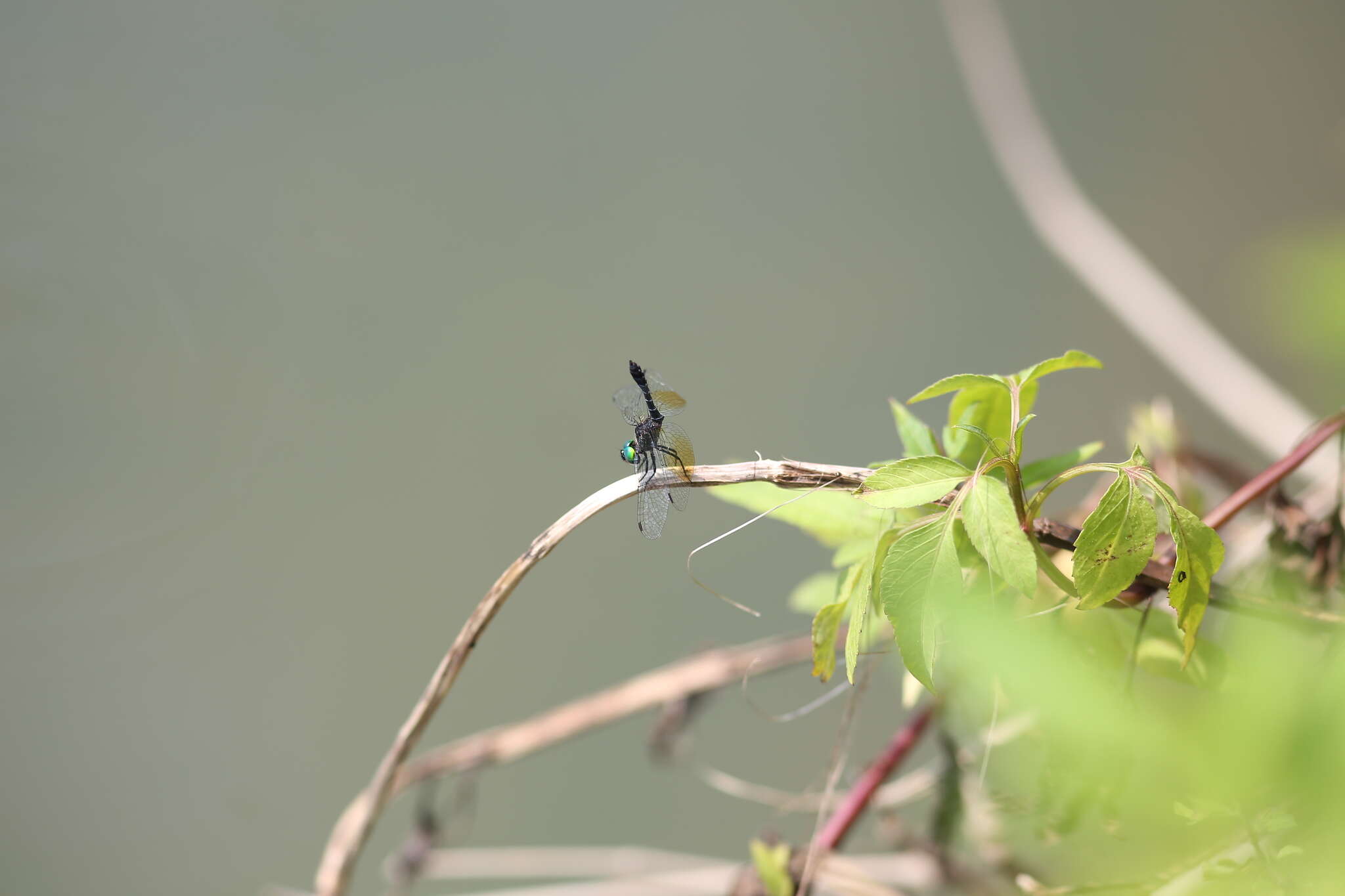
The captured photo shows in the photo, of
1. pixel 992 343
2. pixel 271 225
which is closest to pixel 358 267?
pixel 271 225

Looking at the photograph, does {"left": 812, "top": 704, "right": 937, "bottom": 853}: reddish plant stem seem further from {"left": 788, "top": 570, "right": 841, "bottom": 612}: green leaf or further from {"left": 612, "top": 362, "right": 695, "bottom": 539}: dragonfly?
{"left": 612, "top": 362, "right": 695, "bottom": 539}: dragonfly

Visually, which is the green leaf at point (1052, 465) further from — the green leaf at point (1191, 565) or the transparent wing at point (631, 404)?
the transparent wing at point (631, 404)

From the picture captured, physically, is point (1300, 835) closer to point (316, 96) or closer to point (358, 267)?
point (358, 267)

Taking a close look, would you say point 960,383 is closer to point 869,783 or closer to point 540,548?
point 540,548

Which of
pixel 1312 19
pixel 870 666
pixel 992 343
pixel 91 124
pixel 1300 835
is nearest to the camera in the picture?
pixel 1300 835

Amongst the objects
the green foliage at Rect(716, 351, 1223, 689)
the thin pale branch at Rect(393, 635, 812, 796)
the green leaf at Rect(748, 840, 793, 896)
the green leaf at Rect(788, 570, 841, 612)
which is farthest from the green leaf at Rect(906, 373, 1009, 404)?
the thin pale branch at Rect(393, 635, 812, 796)

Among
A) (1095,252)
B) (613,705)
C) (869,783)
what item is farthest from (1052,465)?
(1095,252)
